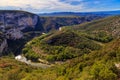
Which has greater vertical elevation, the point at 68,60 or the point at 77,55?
the point at 77,55

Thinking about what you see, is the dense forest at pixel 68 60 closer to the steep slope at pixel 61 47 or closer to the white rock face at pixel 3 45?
the steep slope at pixel 61 47

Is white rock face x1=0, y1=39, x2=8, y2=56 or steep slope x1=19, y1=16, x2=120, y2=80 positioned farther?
white rock face x1=0, y1=39, x2=8, y2=56

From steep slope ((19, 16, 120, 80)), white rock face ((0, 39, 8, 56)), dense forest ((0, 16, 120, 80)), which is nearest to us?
steep slope ((19, 16, 120, 80))

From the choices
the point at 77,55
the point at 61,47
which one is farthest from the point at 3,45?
the point at 77,55

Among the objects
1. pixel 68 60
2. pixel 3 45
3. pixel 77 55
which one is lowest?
pixel 3 45

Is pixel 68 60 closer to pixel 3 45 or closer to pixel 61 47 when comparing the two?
pixel 61 47

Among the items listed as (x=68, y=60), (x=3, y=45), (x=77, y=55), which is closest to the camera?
(x=68, y=60)

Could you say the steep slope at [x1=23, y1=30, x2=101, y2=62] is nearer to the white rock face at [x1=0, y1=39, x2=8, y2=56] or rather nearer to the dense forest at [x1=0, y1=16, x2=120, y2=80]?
the dense forest at [x1=0, y1=16, x2=120, y2=80]

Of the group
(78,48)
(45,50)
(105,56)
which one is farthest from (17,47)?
(105,56)

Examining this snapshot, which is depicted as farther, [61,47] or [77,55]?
[61,47]

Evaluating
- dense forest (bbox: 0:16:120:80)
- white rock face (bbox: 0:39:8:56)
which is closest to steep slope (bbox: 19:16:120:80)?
dense forest (bbox: 0:16:120:80)

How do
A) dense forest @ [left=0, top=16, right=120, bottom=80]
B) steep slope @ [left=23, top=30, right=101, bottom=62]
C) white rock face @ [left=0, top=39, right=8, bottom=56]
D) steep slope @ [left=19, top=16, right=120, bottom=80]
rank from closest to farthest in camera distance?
steep slope @ [left=19, top=16, right=120, bottom=80] → dense forest @ [left=0, top=16, right=120, bottom=80] → steep slope @ [left=23, top=30, right=101, bottom=62] → white rock face @ [left=0, top=39, right=8, bottom=56]
